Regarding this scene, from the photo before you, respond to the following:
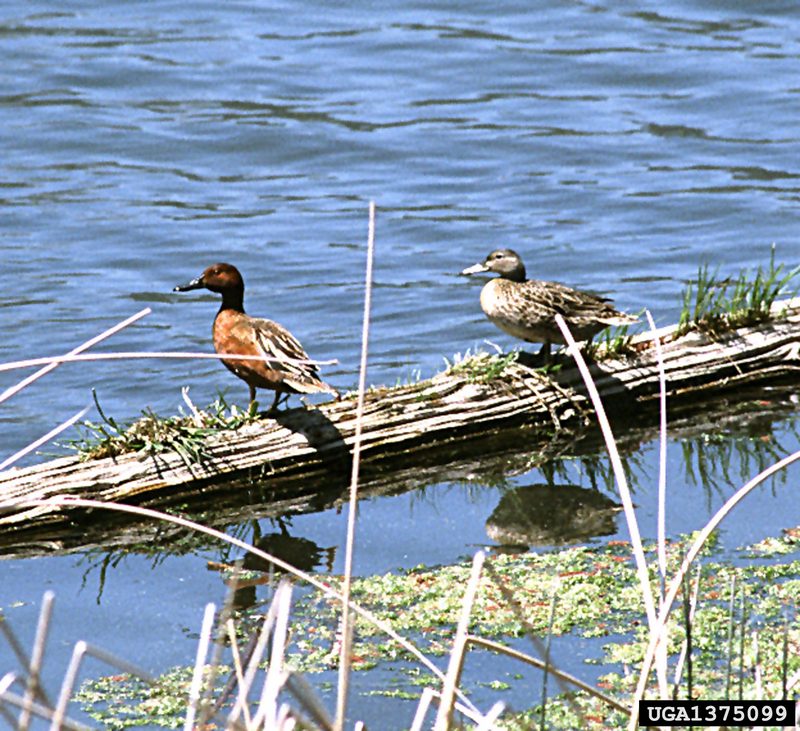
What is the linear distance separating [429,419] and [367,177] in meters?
7.14

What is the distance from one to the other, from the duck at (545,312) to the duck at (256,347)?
43.9 inches

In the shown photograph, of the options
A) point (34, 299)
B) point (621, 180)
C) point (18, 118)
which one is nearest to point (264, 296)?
point (34, 299)

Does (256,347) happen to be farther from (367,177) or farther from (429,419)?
(367,177)

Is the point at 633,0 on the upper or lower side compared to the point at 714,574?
upper

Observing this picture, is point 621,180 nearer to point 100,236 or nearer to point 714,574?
point 100,236

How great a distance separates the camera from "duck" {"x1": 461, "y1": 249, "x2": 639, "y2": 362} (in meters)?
7.97

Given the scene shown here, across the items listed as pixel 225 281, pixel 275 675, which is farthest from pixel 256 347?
pixel 275 675

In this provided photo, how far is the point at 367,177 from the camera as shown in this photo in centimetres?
1446

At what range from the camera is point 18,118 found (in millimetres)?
15891

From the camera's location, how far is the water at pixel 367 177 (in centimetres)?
1038

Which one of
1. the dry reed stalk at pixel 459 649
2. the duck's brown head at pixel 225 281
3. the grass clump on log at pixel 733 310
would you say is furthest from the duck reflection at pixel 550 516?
the dry reed stalk at pixel 459 649

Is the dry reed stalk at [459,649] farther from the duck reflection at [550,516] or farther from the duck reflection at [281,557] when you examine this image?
the duck reflection at [550,516]

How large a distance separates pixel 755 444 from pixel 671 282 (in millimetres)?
3971

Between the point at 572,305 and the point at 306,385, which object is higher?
the point at 572,305
